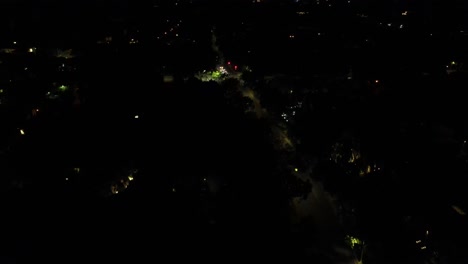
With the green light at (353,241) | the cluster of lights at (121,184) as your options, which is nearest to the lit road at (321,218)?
the green light at (353,241)

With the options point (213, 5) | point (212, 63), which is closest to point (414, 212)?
point (212, 63)

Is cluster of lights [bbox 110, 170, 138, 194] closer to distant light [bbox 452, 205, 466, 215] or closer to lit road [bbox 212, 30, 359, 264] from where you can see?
lit road [bbox 212, 30, 359, 264]

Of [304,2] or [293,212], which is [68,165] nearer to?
[293,212]

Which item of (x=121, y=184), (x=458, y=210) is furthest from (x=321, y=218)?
(x=121, y=184)

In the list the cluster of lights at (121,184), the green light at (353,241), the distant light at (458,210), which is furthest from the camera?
the cluster of lights at (121,184)

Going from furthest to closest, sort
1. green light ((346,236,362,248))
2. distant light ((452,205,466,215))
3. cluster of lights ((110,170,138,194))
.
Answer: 1. cluster of lights ((110,170,138,194))
2. distant light ((452,205,466,215))
3. green light ((346,236,362,248))

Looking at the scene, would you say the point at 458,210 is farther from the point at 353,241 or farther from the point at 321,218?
the point at 321,218

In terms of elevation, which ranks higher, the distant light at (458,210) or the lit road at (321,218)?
→ the distant light at (458,210)

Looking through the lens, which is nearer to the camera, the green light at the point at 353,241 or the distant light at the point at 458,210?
the green light at the point at 353,241

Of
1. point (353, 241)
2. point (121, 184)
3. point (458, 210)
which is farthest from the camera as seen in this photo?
point (121, 184)

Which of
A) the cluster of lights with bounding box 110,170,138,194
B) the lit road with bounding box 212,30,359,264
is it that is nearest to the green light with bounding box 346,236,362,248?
the lit road with bounding box 212,30,359,264

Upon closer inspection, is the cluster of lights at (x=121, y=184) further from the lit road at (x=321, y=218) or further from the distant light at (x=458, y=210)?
the distant light at (x=458, y=210)
